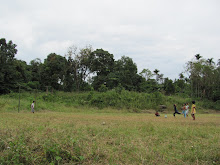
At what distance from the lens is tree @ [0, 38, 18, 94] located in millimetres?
30591

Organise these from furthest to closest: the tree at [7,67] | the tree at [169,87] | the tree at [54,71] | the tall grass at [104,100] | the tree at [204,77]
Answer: the tree at [169,87] < the tree at [204,77] < the tree at [54,71] < the tree at [7,67] < the tall grass at [104,100]

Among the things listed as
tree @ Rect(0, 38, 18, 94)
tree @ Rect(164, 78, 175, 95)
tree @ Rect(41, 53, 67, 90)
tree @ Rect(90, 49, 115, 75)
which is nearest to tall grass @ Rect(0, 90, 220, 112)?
tree @ Rect(0, 38, 18, 94)

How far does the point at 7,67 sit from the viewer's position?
103 ft

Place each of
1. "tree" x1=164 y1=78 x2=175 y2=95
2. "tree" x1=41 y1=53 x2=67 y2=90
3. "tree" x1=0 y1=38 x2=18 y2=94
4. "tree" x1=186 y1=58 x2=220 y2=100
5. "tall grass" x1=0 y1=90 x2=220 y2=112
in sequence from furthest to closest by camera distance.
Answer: "tree" x1=164 y1=78 x2=175 y2=95
"tree" x1=186 y1=58 x2=220 y2=100
"tree" x1=41 y1=53 x2=67 y2=90
"tree" x1=0 y1=38 x2=18 y2=94
"tall grass" x1=0 y1=90 x2=220 y2=112

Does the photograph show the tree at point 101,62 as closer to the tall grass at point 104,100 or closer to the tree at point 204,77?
the tall grass at point 104,100

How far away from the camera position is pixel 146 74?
44438mm

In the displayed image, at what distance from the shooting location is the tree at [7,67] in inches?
1204

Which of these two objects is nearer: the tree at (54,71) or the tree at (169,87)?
the tree at (54,71)

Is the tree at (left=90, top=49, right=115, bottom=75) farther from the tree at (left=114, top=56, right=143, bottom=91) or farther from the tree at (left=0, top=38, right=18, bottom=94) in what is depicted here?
the tree at (left=0, top=38, right=18, bottom=94)

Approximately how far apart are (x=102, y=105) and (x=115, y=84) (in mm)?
11369

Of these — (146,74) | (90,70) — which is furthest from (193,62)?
(90,70)

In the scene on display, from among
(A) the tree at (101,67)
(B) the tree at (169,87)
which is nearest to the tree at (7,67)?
(A) the tree at (101,67)

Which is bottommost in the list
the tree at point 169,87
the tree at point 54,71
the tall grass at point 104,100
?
the tall grass at point 104,100

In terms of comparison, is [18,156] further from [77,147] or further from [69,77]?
[69,77]
